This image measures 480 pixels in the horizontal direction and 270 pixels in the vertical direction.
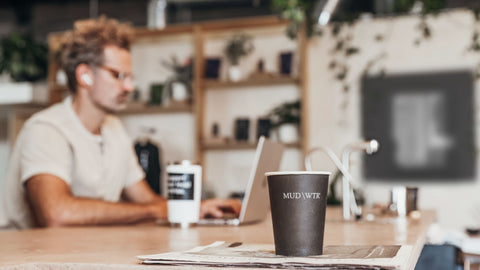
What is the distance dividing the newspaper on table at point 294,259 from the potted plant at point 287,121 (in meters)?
4.24

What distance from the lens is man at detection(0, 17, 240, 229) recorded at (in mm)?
1945

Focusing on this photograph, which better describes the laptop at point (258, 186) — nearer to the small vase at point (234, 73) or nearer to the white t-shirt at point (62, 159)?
the white t-shirt at point (62, 159)

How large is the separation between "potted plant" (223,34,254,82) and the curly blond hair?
2.96m

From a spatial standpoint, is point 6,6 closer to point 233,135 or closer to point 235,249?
point 233,135

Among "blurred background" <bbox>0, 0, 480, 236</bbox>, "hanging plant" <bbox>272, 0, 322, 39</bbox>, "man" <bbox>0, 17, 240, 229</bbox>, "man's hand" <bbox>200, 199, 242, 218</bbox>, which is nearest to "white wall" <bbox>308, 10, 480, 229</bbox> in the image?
"blurred background" <bbox>0, 0, 480, 236</bbox>

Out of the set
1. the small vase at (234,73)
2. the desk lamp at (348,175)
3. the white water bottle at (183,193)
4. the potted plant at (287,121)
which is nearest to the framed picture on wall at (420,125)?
the potted plant at (287,121)

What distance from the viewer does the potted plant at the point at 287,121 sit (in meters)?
5.25

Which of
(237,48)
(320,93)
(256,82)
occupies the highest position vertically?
(237,48)

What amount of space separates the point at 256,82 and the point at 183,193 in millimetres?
3689

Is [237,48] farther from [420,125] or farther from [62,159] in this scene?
[62,159]

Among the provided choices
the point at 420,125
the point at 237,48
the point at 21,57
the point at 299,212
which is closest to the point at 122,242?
the point at 299,212

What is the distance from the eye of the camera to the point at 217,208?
81.7 inches

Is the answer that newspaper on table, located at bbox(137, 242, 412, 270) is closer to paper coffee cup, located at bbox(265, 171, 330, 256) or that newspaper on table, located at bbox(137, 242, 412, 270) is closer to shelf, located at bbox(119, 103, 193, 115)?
paper coffee cup, located at bbox(265, 171, 330, 256)

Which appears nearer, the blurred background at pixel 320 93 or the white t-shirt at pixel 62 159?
the white t-shirt at pixel 62 159
